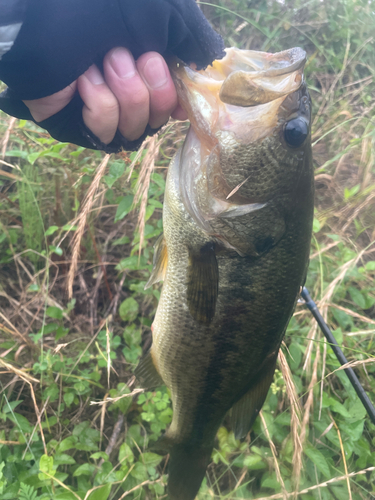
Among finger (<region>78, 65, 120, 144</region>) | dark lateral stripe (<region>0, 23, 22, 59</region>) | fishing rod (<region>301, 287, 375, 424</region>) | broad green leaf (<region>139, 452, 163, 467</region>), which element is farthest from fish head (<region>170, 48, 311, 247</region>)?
broad green leaf (<region>139, 452, 163, 467</region>)

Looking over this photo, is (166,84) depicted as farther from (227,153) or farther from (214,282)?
(214,282)

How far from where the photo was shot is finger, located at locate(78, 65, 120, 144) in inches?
40.4

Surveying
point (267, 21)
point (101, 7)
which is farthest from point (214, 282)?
point (267, 21)

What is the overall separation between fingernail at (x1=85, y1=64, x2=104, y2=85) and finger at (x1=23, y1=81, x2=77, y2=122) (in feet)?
0.19

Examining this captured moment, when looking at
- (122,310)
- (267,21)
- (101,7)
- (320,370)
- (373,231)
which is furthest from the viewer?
(267,21)

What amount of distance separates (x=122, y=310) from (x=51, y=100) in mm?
1534

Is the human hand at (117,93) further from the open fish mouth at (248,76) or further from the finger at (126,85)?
the open fish mouth at (248,76)

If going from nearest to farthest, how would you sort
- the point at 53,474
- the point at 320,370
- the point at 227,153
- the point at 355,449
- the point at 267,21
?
the point at 227,153 < the point at 53,474 < the point at 355,449 < the point at 320,370 < the point at 267,21

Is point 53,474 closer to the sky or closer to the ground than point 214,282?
closer to the ground

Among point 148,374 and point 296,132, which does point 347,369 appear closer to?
point 148,374

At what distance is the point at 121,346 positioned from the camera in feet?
7.80

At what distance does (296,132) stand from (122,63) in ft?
2.20

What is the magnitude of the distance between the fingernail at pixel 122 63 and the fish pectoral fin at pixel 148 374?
1.26 meters

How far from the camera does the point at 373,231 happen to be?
271 cm
